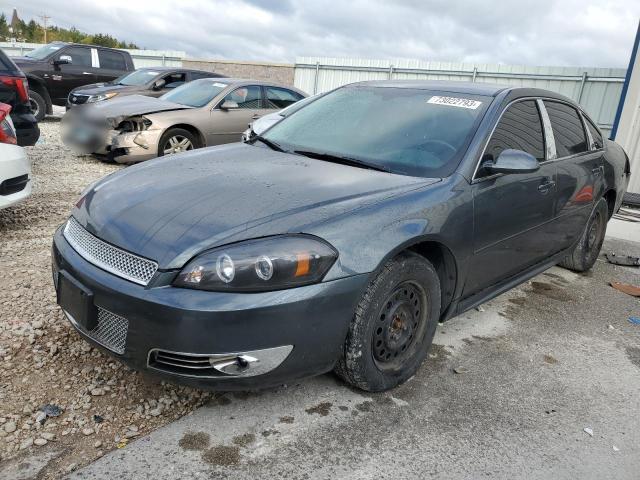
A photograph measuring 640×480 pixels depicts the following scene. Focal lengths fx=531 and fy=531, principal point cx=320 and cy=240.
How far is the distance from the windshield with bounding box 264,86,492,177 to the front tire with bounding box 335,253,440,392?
0.62m

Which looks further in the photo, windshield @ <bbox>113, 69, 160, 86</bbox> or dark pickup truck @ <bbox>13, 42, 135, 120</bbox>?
dark pickup truck @ <bbox>13, 42, 135, 120</bbox>

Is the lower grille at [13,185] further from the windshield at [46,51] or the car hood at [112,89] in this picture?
the windshield at [46,51]

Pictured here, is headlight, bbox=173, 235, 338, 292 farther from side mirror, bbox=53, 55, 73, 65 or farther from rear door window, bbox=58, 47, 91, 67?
rear door window, bbox=58, 47, 91, 67

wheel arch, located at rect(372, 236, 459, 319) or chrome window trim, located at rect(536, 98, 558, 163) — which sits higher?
chrome window trim, located at rect(536, 98, 558, 163)

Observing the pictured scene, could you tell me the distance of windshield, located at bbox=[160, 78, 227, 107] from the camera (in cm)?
820

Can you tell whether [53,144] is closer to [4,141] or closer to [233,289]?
[4,141]

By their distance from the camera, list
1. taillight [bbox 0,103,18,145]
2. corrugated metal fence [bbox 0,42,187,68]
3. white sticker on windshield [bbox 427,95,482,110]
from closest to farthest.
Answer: white sticker on windshield [bbox 427,95,482,110]
taillight [bbox 0,103,18,145]
corrugated metal fence [bbox 0,42,187,68]

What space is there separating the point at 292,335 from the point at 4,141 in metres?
3.43

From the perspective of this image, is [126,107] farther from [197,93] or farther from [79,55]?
[79,55]

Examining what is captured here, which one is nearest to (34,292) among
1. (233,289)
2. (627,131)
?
(233,289)

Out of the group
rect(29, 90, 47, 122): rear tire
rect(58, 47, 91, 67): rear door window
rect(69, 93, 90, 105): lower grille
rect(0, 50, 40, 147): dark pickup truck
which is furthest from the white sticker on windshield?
rect(58, 47, 91, 67): rear door window

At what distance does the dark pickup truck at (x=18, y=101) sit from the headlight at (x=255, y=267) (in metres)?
5.37

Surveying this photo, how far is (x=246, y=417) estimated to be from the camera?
2.44 metres

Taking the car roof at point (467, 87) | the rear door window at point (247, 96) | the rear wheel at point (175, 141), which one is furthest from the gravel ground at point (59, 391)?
the rear door window at point (247, 96)
